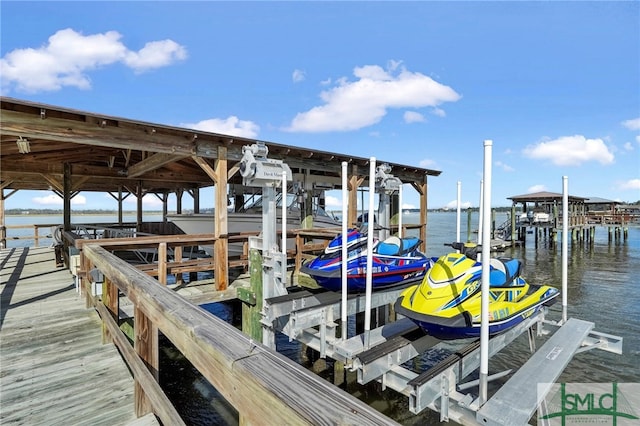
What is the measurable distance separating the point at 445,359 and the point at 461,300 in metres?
0.52

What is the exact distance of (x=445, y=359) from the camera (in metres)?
2.83

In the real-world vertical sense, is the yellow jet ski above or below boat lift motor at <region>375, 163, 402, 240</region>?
below

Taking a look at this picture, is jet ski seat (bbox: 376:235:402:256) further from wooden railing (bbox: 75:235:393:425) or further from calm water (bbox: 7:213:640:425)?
wooden railing (bbox: 75:235:393:425)

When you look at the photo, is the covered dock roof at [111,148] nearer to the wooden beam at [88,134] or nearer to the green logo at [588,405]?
the wooden beam at [88,134]

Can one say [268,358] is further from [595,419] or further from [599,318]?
[599,318]

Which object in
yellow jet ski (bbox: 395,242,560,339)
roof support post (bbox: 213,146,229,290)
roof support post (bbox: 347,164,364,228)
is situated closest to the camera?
yellow jet ski (bbox: 395,242,560,339)

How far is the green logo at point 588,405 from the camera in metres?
3.77

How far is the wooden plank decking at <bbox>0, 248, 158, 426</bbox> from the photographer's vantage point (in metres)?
1.97

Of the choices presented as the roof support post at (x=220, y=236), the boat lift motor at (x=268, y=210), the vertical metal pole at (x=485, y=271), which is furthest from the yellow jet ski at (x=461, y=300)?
the roof support post at (x=220, y=236)

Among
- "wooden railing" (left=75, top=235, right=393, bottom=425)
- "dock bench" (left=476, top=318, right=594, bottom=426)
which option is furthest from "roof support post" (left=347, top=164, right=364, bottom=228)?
"wooden railing" (left=75, top=235, right=393, bottom=425)

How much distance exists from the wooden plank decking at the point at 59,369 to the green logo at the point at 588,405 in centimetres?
365

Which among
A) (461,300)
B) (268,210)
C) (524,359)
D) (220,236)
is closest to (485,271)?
(461,300)

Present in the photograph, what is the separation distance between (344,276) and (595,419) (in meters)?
3.37

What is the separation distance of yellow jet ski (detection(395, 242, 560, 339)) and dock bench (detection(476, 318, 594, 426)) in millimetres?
381
